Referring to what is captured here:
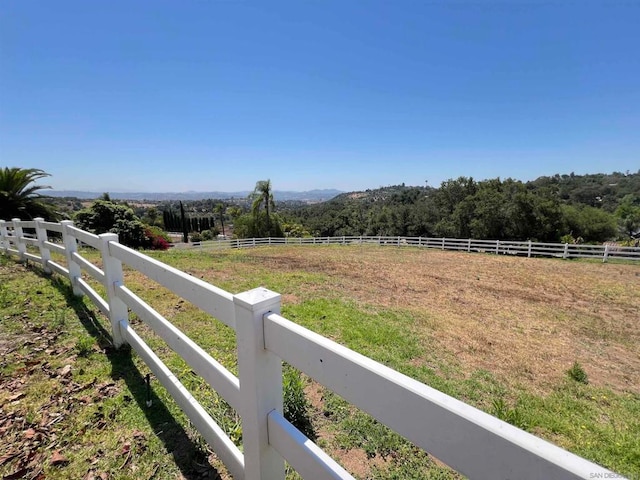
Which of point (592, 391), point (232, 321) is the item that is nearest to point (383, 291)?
point (592, 391)

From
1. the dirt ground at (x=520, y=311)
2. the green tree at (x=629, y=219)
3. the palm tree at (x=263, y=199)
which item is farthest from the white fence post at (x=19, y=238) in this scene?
the green tree at (x=629, y=219)

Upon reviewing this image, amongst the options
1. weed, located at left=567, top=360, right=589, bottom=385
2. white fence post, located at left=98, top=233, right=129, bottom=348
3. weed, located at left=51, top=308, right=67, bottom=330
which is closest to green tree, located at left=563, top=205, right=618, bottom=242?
weed, located at left=567, top=360, right=589, bottom=385

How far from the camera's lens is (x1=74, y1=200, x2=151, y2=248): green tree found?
19.7 metres

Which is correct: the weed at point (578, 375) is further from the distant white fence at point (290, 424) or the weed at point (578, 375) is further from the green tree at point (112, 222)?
the green tree at point (112, 222)

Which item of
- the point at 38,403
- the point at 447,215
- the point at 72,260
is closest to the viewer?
the point at 38,403

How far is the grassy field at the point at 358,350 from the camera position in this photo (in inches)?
89.3

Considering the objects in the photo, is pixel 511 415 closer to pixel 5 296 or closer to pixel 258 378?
pixel 258 378

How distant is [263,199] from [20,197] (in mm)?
21631

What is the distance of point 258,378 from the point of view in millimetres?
1413

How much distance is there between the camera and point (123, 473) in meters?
2.02

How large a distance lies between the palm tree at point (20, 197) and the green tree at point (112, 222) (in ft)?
28.0

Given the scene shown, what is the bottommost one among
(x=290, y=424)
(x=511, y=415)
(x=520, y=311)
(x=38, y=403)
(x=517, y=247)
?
(x=517, y=247)

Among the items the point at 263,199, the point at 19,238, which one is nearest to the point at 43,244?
the point at 19,238

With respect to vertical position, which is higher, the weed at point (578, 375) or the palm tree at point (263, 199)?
the palm tree at point (263, 199)
